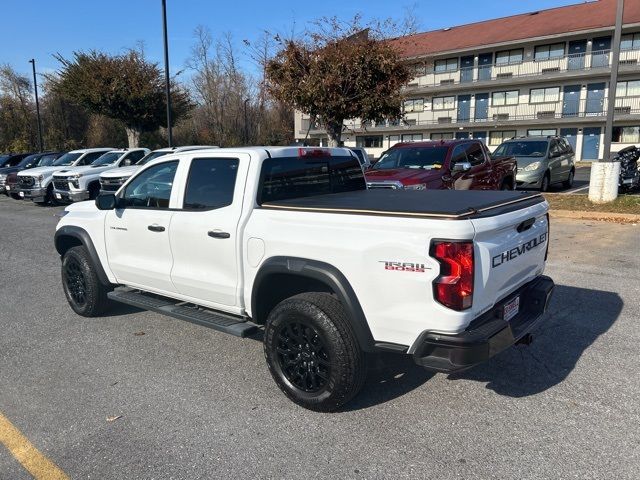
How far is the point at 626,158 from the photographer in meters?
14.0

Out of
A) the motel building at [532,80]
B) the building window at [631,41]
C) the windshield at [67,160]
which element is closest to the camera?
the windshield at [67,160]

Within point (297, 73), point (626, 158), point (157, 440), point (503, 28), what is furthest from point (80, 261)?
point (503, 28)

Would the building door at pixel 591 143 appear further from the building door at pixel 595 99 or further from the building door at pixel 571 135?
the building door at pixel 595 99

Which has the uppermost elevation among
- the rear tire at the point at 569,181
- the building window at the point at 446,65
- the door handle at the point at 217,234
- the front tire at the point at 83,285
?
the building window at the point at 446,65

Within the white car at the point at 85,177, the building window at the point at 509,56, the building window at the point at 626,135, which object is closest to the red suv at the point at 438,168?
the white car at the point at 85,177

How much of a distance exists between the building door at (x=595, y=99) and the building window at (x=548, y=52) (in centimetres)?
327

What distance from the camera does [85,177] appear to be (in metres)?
15.5

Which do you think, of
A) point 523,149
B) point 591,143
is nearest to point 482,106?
point 591,143

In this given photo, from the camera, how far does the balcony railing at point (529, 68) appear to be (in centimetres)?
3441

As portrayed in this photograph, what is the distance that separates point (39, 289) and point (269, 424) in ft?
15.8

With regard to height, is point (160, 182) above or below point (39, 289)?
above

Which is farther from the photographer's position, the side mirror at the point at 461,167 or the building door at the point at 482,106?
the building door at the point at 482,106

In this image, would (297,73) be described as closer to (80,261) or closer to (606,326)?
(80,261)

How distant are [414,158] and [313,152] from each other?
20.2 feet
